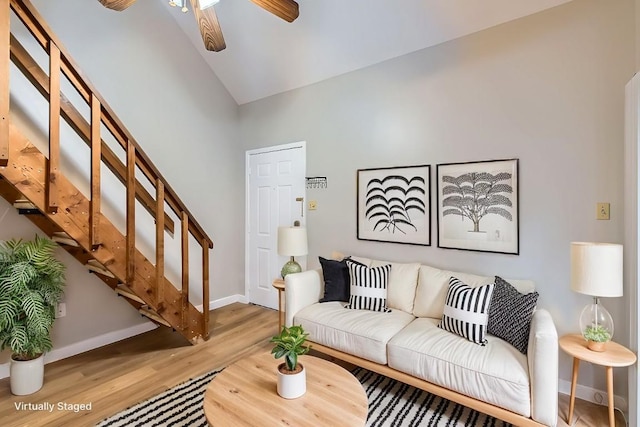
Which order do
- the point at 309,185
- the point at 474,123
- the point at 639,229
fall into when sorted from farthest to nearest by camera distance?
the point at 309,185, the point at 474,123, the point at 639,229

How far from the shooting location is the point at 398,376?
2.13 meters

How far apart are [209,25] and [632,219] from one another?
9.03 feet

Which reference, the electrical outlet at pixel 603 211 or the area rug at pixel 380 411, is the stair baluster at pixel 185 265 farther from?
the electrical outlet at pixel 603 211

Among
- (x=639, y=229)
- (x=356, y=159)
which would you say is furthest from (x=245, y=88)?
(x=639, y=229)

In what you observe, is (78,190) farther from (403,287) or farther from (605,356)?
(605,356)

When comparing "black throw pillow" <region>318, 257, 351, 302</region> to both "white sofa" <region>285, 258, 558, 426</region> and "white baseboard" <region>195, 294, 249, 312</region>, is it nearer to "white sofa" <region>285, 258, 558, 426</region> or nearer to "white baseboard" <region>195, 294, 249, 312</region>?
"white sofa" <region>285, 258, 558, 426</region>

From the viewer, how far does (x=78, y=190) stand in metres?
2.35

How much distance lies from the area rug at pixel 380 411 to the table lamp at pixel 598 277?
0.75m

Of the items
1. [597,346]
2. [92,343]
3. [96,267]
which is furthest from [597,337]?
[92,343]

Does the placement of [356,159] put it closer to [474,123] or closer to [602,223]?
[474,123]

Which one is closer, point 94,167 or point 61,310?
point 94,167

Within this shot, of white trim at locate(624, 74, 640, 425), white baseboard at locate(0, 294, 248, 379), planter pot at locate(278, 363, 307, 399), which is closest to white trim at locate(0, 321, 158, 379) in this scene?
white baseboard at locate(0, 294, 248, 379)

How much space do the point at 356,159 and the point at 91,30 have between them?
2.70 m

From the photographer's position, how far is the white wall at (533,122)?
2.12m
